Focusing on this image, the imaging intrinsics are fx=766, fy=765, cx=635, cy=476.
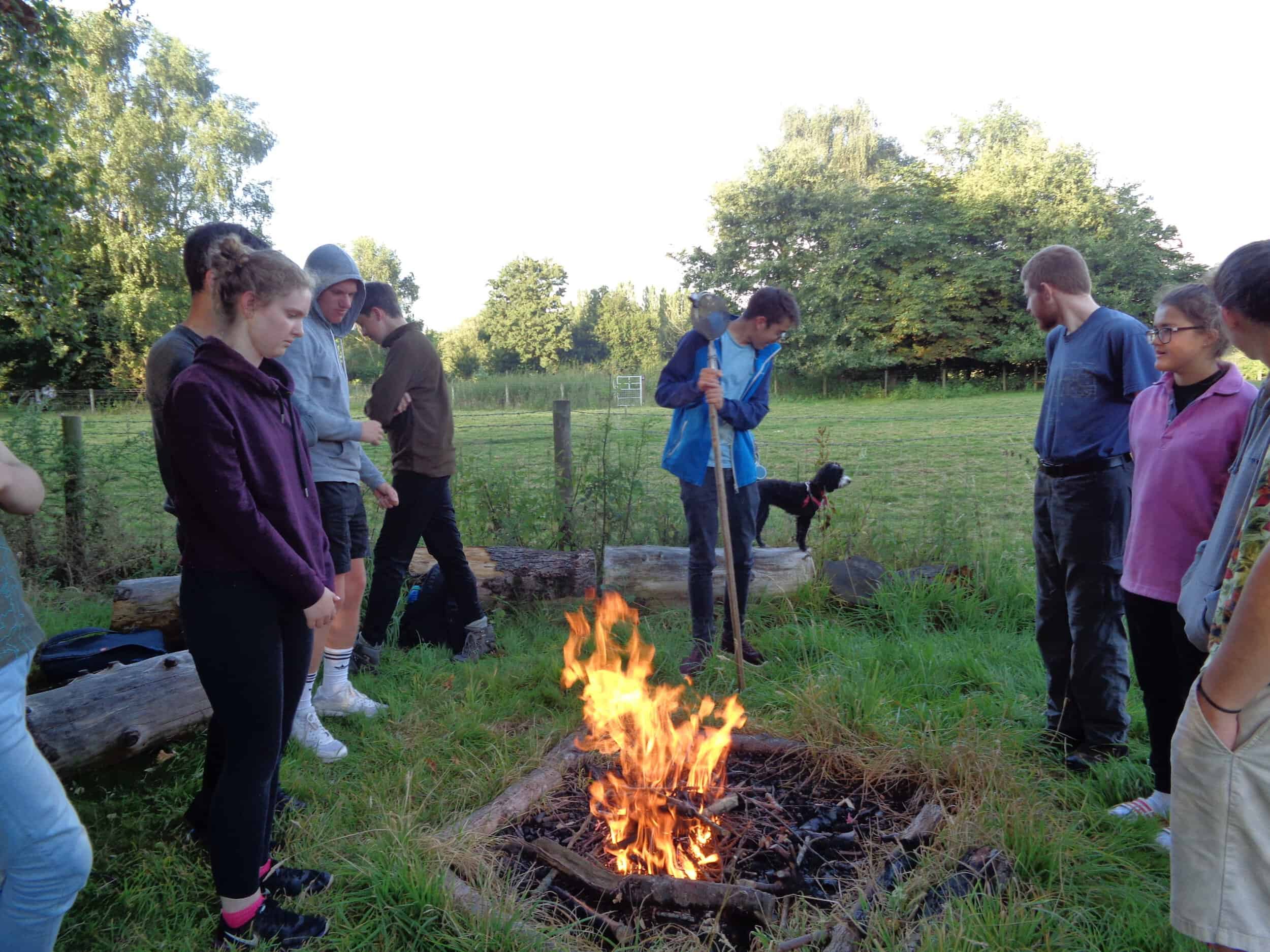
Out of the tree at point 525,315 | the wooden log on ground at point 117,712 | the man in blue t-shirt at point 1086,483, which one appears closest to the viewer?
the wooden log on ground at point 117,712

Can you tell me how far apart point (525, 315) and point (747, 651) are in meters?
57.6

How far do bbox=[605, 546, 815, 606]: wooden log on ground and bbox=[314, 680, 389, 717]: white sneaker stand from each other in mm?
1979

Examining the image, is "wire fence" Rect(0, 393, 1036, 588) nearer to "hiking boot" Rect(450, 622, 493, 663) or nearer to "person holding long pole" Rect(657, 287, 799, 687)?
"hiking boot" Rect(450, 622, 493, 663)

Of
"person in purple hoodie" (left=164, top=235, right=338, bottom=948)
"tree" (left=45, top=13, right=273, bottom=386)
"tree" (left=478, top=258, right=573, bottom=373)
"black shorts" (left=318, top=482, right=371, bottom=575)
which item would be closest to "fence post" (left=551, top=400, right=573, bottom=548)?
"black shorts" (left=318, top=482, right=371, bottom=575)

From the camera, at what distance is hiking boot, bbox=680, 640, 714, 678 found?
4.11 m

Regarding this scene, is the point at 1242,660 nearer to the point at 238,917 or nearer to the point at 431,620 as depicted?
the point at 238,917

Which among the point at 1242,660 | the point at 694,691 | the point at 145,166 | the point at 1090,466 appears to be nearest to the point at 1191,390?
the point at 1090,466

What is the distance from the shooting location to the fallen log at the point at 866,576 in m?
5.09

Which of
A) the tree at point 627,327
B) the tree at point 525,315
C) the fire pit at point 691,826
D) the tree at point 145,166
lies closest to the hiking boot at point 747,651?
the fire pit at point 691,826

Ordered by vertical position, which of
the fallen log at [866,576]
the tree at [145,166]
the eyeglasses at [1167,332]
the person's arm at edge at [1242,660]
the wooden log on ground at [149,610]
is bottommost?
the fallen log at [866,576]

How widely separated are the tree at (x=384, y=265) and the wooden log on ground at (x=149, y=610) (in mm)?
60657

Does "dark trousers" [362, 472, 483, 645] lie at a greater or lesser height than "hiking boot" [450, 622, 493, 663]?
greater

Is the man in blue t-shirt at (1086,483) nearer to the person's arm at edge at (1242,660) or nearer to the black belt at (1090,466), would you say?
the black belt at (1090,466)

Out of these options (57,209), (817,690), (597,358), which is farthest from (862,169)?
(817,690)
